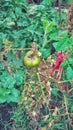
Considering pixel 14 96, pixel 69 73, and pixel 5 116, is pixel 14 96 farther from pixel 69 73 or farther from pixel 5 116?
pixel 69 73

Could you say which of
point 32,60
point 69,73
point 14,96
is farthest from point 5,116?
point 69,73

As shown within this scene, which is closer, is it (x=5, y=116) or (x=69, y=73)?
(x=69, y=73)

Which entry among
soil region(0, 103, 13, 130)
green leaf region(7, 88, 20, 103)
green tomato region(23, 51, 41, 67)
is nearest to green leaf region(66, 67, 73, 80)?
green tomato region(23, 51, 41, 67)

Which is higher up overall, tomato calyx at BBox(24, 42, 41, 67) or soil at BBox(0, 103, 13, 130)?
tomato calyx at BBox(24, 42, 41, 67)

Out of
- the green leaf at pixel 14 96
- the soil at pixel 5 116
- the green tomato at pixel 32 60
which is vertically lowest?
the soil at pixel 5 116

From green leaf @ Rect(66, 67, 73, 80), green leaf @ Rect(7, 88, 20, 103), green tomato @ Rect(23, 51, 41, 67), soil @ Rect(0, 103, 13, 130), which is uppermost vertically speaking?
green tomato @ Rect(23, 51, 41, 67)

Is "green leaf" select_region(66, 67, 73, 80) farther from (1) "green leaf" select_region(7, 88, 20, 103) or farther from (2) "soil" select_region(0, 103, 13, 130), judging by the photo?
(2) "soil" select_region(0, 103, 13, 130)

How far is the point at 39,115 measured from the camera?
107 inches

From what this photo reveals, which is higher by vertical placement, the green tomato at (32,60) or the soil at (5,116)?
the green tomato at (32,60)

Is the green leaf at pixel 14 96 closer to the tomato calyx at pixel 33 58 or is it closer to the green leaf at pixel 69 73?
the tomato calyx at pixel 33 58

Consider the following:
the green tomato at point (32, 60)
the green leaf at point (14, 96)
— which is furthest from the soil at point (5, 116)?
the green tomato at point (32, 60)

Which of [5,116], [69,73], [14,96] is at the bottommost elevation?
[5,116]

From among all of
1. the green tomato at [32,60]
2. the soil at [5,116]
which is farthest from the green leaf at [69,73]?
the soil at [5,116]

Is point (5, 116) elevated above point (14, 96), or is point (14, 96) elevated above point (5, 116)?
point (14, 96)
